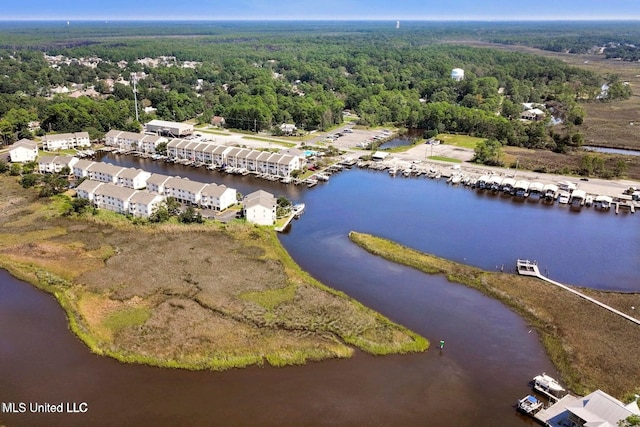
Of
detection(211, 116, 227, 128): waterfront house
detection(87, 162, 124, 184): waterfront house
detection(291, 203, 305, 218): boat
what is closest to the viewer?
detection(291, 203, 305, 218): boat

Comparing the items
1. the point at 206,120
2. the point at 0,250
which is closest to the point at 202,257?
the point at 0,250

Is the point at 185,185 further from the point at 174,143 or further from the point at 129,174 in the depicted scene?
the point at 174,143

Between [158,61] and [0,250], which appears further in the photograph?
[158,61]

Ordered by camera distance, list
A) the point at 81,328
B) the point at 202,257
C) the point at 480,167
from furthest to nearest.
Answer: the point at 480,167
the point at 202,257
the point at 81,328

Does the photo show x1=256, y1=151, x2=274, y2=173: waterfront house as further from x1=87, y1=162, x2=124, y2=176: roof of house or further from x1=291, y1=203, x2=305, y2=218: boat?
x1=87, y1=162, x2=124, y2=176: roof of house

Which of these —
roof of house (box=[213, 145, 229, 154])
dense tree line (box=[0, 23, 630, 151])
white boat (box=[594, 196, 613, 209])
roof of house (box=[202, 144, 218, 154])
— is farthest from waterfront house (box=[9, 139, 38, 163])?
white boat (box=[594, 196, 613, 209])

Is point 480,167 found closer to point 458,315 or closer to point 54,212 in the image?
point 458,315

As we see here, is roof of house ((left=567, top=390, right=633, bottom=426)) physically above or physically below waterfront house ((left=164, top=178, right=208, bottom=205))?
below

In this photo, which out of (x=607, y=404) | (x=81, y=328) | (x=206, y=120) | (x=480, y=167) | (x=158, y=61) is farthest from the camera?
(x=158, y=61)

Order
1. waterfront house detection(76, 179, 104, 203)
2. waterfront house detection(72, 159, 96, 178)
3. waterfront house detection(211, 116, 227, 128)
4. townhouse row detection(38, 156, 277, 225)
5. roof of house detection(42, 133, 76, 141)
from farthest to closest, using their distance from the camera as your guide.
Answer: waterfront house detection(211, 116, 227, 128)
roof of house detection(42, 133, 76, 141)
waterfront house detection(72, 159, 96, 178)
waterfront house detection(76, 179, 104, 203)
townhouse row detection(38, 156, 277, 225)
